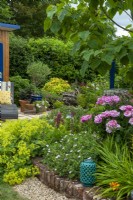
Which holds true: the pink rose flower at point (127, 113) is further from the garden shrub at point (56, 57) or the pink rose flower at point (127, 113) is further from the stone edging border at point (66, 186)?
the garden shrub at point (56, 57)

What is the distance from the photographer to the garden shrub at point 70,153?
4.29 m

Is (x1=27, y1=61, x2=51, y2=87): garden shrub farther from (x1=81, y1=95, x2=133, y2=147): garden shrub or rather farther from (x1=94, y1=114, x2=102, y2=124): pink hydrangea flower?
(x1=94, y1=114, x2=102, y2=124): pink hydrangea flower

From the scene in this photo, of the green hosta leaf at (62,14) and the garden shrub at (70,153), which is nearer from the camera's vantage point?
the green hosta leaf at (62,14)

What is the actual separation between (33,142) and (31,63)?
858 centimetres

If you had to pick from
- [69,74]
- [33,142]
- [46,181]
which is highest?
[69,74]

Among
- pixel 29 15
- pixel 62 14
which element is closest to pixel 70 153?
pixel 62 14

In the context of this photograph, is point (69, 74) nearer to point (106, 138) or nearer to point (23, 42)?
point (23, 42)

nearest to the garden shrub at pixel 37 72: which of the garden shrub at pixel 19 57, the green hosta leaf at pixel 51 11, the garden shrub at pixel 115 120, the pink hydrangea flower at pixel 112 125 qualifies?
the garden shrub at pixel 19 57

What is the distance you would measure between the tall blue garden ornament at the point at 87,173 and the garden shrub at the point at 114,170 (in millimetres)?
64

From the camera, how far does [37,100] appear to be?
1128 centimetres

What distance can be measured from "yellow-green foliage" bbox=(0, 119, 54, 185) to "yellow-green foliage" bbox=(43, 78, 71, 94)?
22.3 feet

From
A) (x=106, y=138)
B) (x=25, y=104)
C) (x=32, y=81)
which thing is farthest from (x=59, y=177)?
(x=32, y=81)

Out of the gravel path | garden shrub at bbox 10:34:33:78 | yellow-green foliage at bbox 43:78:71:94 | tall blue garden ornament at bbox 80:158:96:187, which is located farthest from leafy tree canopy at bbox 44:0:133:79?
garden shrub at bbox 10:34:33:78

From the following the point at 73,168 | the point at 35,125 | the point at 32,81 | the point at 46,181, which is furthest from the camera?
the point at 32,81
